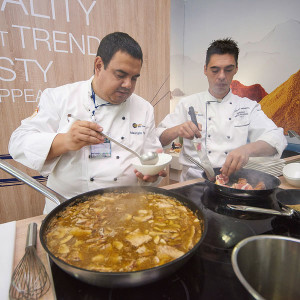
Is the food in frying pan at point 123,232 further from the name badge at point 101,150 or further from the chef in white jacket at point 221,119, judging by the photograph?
the chef in white jacket at point 221,119

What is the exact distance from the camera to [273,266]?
814 millimetres

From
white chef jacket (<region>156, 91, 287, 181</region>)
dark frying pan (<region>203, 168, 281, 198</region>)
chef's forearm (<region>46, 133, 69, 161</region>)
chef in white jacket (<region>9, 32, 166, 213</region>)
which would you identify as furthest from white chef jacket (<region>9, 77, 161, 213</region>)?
white chef jacket (<region>156, 91, 287, 181</region>)

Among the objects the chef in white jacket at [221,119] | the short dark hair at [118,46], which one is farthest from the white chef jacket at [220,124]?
the short dark hair at [118,46]

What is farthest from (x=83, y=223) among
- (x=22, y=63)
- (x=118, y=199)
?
(x=22, y=63)

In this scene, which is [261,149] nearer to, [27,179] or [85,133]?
[85,133]

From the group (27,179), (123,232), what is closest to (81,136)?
(27,179)

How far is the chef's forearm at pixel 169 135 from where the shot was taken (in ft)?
7.43

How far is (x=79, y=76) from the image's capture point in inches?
111

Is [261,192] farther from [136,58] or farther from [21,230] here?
[21,230]

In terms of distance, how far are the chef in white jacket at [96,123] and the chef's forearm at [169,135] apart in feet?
1.40

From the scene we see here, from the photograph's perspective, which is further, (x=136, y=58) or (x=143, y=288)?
(x=136, y=58)

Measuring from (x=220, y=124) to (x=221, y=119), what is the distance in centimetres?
6

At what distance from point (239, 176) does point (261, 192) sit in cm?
49

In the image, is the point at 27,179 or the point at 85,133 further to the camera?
the point at 85,133
